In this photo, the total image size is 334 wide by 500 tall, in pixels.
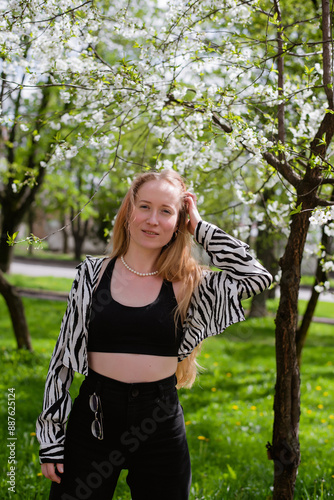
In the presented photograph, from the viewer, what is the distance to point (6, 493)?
3.18 m

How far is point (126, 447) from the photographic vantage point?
1979 millimetres

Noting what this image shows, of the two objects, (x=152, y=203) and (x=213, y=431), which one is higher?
(x=152, y=203)

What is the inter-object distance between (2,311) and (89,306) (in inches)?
373

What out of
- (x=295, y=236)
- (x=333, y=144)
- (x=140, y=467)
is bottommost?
(x=140, y=467)

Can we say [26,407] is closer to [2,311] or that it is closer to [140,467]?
[140,467]

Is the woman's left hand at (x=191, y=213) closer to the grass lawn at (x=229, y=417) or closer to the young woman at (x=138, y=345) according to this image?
the young woman at (x=138, y=345)

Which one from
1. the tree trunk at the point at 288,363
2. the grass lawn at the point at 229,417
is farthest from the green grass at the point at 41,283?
the tree trunk at the point at 288,363

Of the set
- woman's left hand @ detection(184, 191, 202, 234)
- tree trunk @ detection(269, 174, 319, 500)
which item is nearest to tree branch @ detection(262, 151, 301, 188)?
tree trunk @ detection(269, 174, 319, 500)

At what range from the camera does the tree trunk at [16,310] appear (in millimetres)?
6457

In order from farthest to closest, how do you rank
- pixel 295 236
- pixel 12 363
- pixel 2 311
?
1. pixel 2 311
2. pixel 12 363
3. pixel 295 236

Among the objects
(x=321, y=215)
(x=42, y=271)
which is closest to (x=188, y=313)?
(x=321, y=215)

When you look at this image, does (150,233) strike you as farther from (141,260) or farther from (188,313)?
(188,313)

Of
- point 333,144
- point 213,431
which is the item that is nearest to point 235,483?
point 213,431

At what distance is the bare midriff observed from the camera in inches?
79.1
